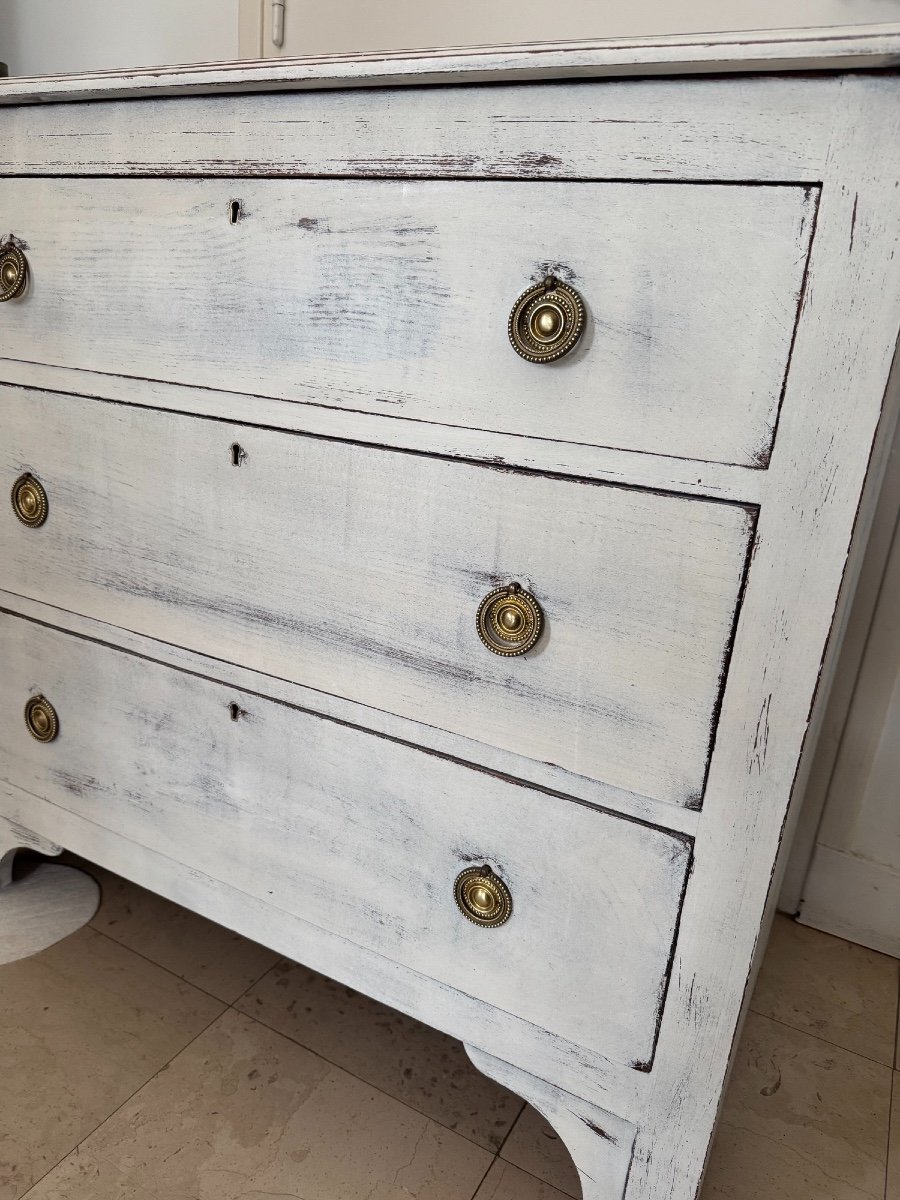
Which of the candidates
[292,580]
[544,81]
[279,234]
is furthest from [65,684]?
[544,81]

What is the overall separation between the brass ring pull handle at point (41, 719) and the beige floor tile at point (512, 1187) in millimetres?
727

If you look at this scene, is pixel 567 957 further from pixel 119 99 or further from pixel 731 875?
pixel 119 99

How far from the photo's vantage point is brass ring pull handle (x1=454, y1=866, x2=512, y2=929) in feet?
2.76

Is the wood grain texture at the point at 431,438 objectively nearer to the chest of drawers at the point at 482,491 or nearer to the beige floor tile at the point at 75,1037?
the chest of drawers at the point at 482,491

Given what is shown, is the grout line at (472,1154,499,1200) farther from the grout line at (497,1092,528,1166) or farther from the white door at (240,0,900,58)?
the white door at (240,0,900,58)

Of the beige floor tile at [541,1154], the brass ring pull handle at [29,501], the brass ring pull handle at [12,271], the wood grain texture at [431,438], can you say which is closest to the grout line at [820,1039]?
the beige floor tile at [541,1154]

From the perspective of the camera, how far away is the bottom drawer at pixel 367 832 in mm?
797

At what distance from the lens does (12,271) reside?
97 cm

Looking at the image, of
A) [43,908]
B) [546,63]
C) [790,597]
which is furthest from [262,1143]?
[546,63]

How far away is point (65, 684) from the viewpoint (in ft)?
3.61

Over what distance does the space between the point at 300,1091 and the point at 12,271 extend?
1.00 metres

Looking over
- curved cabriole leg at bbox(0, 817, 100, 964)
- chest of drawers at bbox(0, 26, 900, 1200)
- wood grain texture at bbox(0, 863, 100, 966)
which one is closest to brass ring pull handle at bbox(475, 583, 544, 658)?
chest of drawers at bbox(0, 26, 900, 1200)

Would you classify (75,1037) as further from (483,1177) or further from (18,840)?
(483,1177)

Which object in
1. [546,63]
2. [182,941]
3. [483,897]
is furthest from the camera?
[182,941]
